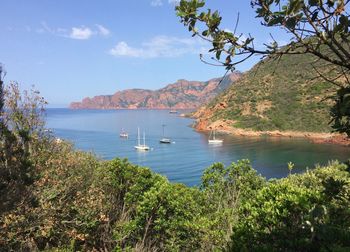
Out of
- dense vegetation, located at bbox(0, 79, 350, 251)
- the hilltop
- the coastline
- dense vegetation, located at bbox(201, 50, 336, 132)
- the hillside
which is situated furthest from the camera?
the hillside

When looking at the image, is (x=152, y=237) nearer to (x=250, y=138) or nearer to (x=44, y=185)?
(x=44, y=185)

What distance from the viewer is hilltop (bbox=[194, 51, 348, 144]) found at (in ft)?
288

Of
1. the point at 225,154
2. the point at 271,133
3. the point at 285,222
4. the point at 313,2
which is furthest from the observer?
the point at 271,133

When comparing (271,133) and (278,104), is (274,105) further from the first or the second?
(271,133)

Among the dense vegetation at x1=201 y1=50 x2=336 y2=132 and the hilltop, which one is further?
the dense vegetation at x1=201 y1=50 x2=336 y2=132

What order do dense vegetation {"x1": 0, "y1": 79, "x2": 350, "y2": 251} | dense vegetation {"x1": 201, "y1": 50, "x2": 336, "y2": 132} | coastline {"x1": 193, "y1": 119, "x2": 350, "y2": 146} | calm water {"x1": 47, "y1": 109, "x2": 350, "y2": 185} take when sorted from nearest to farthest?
dense vegetation {"x1": 0, "y1": 79, "x2": 350, "y2": 251} < calm water {"x1": 47, "y1": 109, "x2": 350, "y2": 185} < coastline {"x1": 193, "y1": 119, "x2": 350, "y2": 146} < dense vegetation {"x1": 201, "y1": 50, "x2": 336, "y2": 132}

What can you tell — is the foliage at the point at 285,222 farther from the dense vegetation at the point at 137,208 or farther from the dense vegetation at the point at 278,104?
the dense vegetation at the point at 278,104

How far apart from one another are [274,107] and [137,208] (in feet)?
288

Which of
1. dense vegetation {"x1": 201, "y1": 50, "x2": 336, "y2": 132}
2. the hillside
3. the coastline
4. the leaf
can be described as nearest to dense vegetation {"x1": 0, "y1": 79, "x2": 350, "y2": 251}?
the leaf

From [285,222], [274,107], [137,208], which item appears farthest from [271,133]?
[285,222]

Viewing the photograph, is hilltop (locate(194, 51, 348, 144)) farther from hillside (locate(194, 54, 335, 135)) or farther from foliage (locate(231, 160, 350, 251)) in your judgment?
foliage (locate(231, 160, 350, 251))

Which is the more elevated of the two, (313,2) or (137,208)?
(313,2)

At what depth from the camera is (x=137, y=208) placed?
12.6 metres

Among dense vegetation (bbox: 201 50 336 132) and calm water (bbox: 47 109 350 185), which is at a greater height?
dense vegetation (bbox: 201 50 336 132)
